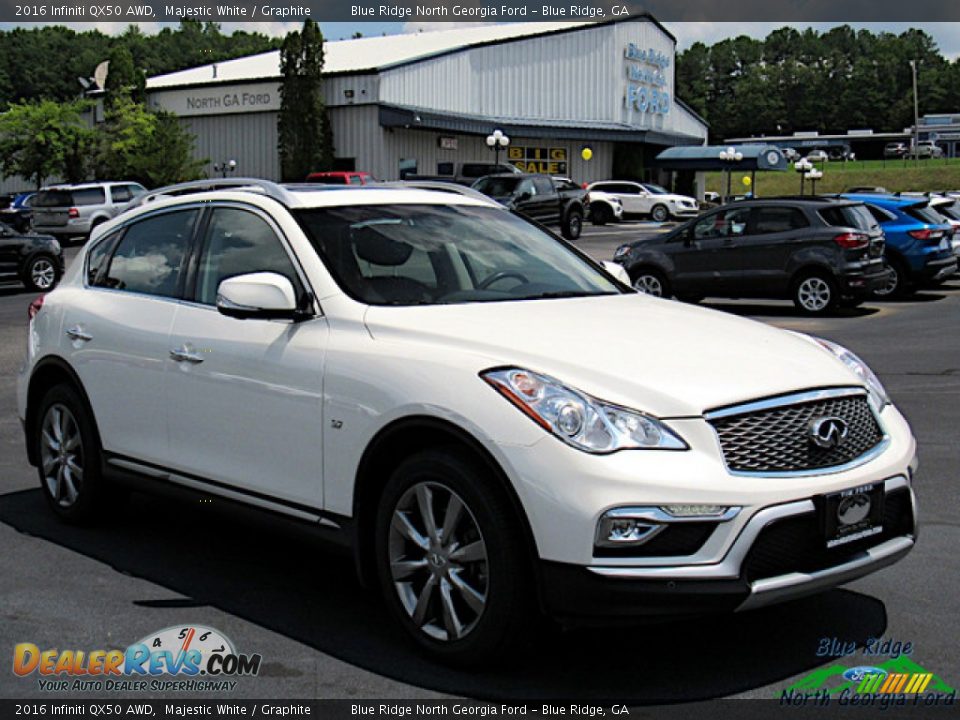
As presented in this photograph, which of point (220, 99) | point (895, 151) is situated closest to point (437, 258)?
point (220, 99)

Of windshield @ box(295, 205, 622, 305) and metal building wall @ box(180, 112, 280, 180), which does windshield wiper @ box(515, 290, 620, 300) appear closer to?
windshield @ box(295, 205, 622, 305)

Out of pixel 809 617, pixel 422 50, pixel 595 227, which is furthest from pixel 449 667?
pixel 422 50

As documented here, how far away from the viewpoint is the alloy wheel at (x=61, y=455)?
252 inches

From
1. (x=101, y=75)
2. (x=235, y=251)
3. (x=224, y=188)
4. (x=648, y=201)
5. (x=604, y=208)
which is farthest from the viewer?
(x=101, y=75)

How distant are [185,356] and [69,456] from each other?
4.54 ft

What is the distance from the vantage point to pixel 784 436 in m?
4.20

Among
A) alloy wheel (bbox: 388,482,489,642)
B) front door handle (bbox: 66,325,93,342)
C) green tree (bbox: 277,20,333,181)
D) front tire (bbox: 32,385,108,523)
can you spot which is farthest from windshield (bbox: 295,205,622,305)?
green tree (bbox: 277,20,333,181)

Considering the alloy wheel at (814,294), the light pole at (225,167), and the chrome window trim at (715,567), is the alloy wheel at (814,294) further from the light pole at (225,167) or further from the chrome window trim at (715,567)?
the light pole at (225,167)

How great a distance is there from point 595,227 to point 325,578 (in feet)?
141

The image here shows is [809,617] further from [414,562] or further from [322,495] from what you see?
[322,495]

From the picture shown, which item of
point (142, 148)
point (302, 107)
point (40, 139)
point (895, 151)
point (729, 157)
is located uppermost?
point (895, 151)

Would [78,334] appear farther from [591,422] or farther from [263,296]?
[591,422]

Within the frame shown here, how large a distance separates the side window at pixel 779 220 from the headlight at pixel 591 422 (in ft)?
49.8

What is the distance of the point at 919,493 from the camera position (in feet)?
23.2
